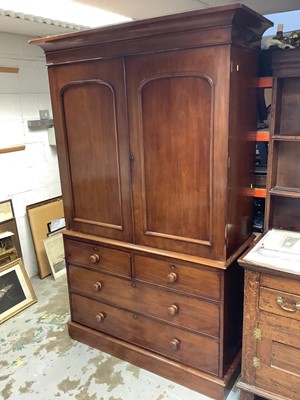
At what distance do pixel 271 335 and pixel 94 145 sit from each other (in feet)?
4.45

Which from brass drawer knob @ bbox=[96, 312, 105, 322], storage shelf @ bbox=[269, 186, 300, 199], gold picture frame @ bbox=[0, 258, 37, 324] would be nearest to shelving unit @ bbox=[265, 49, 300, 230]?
storage shelf @ bbox=[269, 186, 300, 199]

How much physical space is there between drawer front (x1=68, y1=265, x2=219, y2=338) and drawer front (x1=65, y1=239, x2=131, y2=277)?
5 centimetres

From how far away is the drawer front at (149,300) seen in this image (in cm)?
186

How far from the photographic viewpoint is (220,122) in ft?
5.16

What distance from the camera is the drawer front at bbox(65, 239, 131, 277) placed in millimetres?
2104

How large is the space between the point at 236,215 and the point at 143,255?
569 mm

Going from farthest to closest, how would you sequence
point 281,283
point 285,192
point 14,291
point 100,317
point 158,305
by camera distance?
point 14,291 → point 100,317 → point 158,305 → point 285,192 → point 281,283

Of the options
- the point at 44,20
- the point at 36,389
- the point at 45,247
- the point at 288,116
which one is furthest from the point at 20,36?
the point at 36,389

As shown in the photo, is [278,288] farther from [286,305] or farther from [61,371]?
[61,371]

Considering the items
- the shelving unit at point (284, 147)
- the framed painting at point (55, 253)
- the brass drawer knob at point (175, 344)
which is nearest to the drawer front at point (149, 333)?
the brass drawer knob at point (175, 344)

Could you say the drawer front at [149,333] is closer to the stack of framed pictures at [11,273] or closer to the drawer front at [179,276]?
the drawer front at [179,276]

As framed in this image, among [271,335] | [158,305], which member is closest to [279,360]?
[271,335]

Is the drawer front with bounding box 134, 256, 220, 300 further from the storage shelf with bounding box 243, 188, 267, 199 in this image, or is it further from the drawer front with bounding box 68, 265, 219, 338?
the storage shelf with bounding box 243, 188, 267, 199

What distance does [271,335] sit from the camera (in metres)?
1.68
